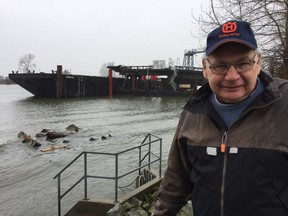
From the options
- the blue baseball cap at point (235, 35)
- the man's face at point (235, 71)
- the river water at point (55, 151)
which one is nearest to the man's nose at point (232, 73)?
the man's face at point (235, 71)

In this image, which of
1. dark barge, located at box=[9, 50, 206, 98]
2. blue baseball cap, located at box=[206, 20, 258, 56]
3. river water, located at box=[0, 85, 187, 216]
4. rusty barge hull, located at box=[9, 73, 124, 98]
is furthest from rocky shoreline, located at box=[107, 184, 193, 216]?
rusty barge hull, located at box=[9, 73, 124, 98]

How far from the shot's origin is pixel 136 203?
6.80m

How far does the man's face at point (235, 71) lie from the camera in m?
1.70

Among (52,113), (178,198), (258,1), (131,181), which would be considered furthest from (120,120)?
(178,198)

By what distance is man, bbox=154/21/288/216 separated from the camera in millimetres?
1561

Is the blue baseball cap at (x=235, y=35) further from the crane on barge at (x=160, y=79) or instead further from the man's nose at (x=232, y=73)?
the crane on barge at (x=160, y=79)

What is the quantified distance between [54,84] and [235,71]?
147 feet

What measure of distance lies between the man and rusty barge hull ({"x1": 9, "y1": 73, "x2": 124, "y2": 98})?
43256mm

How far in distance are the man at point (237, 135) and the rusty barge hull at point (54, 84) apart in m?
43.3

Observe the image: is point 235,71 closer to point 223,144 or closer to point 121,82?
point 223,144

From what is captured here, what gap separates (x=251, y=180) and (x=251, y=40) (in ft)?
2.23

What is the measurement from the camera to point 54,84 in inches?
1757

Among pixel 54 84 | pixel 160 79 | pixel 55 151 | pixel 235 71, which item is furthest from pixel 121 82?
pixel 235 71

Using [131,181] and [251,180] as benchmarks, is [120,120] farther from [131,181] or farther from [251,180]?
[251,180]
